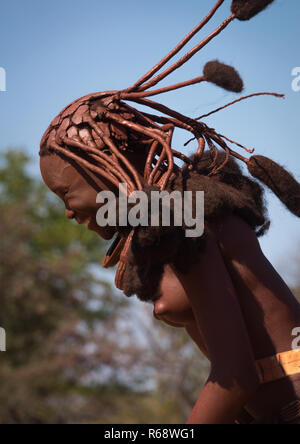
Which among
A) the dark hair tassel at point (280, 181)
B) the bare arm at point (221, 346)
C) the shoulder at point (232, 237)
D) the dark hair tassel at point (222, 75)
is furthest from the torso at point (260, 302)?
the dark hair tassel at point (222, 75)

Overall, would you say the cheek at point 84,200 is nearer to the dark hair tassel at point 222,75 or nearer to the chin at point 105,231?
the chin at point 105,231

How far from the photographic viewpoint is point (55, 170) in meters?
2.22

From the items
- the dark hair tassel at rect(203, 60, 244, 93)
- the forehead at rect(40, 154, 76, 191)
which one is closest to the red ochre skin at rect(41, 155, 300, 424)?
the forehead at rect(40, 154, 76, 191)

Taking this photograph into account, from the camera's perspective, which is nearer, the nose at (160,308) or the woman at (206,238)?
the woman at (206,238)

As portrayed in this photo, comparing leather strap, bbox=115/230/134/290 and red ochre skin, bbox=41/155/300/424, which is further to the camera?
leather strap, bbox=115/230/134/290

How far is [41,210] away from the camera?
24.2m

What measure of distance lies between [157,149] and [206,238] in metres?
0.45

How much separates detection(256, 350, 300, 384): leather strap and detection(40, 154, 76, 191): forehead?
38.2 inches

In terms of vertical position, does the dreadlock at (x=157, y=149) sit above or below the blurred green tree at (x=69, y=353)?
above

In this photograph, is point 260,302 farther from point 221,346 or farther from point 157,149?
point 157,149

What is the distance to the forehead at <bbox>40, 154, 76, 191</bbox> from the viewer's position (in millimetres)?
2191

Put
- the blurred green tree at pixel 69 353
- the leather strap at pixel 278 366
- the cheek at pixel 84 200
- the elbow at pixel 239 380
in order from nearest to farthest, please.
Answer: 1. the elbow at pixel 239 380
2. the leather strap at pixel 278 366
3. the cheek at pixel 84 200
4. the blurred green tree at pixel 69 353

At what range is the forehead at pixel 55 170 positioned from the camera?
219 centimetres

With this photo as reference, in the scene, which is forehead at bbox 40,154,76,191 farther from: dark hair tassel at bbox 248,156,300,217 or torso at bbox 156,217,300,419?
dark hair tassel at bbox 248,156,300,217
